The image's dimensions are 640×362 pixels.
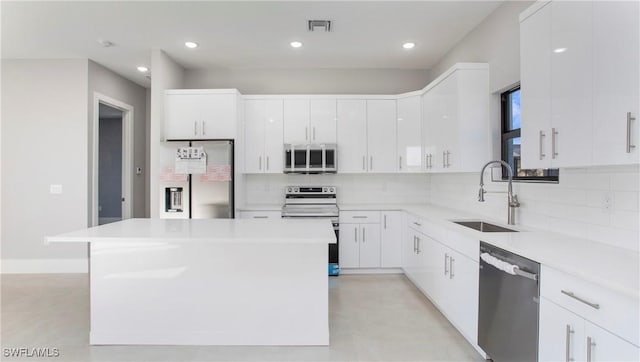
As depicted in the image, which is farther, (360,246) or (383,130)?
(383,130)

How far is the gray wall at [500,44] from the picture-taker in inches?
106

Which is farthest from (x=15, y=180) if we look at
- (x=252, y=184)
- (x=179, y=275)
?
(x=179, y=275)

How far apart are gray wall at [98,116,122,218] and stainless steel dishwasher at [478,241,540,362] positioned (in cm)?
818

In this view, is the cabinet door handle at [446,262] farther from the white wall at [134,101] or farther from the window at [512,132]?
the white wall at [134,101]

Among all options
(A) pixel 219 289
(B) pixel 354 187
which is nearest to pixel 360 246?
(B) pixel 354 187

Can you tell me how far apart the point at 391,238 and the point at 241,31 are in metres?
2.99

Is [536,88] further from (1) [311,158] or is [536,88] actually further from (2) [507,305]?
(1) [311,158]

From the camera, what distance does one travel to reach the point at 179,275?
2.44m

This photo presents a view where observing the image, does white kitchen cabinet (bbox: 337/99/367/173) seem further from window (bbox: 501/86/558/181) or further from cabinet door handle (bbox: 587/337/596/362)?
cabinet door handle (bbox: 587/337/596/362)

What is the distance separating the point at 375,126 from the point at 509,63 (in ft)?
6.18

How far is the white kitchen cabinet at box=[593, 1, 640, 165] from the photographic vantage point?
4.68 feet

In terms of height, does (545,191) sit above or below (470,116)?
below

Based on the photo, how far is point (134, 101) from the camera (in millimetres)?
5352

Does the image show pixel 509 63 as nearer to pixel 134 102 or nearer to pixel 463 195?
pixel 463 195
